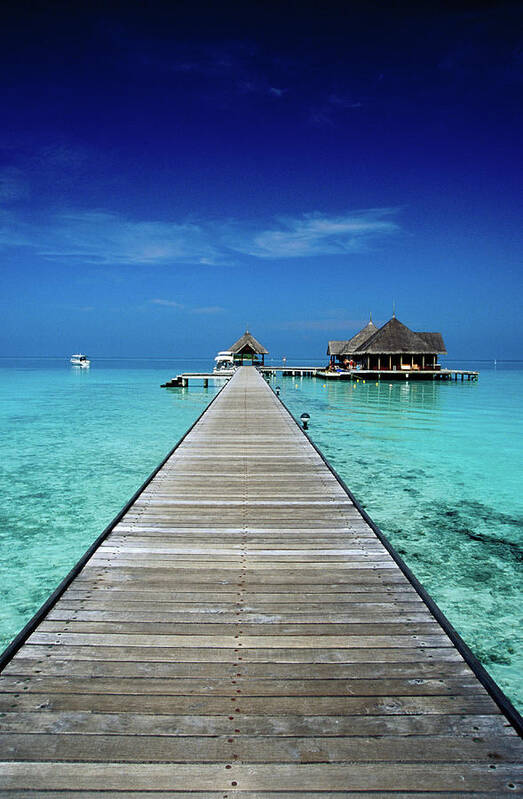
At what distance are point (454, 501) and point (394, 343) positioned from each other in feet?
126

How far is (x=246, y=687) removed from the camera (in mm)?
2779

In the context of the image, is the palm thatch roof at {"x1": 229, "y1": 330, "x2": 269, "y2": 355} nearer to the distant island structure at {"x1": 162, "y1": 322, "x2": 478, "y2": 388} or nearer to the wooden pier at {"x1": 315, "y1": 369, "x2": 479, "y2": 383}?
the distant island structure at {"x1": 162, "y1": 322, "x2": 478, "y2": 388}

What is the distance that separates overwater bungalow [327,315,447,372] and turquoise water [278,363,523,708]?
21057 mm

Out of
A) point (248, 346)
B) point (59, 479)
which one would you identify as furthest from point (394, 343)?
point (59, 479)

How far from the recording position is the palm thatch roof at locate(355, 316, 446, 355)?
155ft

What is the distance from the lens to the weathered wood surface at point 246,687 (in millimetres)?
2205

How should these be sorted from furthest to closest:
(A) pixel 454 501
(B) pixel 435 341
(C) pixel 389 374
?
(B) pixel 435 341 → (C) pixel 389 374 → (A) pixel 454 501

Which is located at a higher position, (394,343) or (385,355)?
(394,343)

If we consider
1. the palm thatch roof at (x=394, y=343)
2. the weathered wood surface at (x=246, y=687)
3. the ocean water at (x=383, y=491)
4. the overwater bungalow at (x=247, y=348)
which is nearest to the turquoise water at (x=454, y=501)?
the ocean water at (x=383, y=491)

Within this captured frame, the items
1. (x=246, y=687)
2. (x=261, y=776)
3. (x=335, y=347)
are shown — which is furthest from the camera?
(x=335, y=347)

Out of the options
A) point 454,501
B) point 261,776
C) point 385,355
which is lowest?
point 454,501

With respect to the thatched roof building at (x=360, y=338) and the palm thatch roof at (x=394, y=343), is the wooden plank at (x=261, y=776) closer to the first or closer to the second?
the palm thatch roof at (x=394, y=343)

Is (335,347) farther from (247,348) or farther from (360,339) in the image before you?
(247,348)

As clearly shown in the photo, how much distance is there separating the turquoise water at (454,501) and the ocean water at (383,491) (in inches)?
1.0
